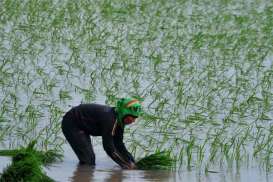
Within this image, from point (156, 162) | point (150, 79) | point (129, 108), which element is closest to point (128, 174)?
point (156, 162)

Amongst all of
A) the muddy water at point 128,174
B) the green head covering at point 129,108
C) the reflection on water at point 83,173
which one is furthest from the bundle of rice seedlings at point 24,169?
the green head covering at point 129,108

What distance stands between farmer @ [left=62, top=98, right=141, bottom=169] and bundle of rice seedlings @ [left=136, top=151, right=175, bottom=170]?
3.5 inches

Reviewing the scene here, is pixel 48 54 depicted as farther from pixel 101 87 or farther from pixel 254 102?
pixel 254 102

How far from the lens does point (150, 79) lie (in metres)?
11.4

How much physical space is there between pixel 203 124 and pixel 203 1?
1076 centimetres

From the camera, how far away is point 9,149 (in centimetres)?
778

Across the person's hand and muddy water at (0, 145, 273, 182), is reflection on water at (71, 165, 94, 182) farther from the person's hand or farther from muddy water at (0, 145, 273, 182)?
the person's hand

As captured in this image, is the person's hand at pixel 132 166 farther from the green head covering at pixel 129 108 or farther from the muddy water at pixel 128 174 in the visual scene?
the green head covering at pixel 129 108

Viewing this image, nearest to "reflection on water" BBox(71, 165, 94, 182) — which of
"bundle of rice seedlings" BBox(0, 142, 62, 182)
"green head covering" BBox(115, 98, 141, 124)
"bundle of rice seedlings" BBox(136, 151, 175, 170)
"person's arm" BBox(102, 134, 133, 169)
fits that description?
"person's arm" BBox(102, 134, 133, 169)

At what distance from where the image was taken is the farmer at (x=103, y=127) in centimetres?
700

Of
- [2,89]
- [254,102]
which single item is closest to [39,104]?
[2,89]

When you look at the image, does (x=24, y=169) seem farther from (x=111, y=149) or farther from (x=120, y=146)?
(x=120, y=146)

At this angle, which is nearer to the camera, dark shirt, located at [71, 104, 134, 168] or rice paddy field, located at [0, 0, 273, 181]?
dark shirt, located at [71, 104, 134, 168]

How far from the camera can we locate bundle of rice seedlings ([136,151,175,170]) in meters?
7.45
